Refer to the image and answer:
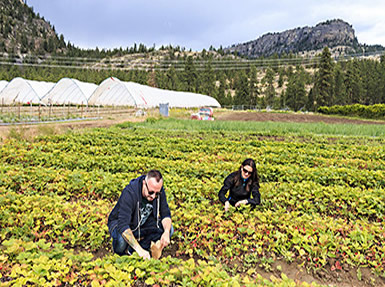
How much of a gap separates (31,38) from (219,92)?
152957 mm

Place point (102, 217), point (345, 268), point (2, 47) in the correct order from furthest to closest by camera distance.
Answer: point (2, 47)
point (102, 217)
point (345, 268)

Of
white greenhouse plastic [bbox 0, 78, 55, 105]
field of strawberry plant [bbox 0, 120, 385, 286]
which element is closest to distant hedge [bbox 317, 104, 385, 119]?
field of strawberry plant [bbox 0, 120, 385, 286]

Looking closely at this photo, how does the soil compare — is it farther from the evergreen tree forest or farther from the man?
the evergreen tree forest

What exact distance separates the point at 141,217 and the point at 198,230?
1.27 metres

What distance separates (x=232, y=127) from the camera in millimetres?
17547

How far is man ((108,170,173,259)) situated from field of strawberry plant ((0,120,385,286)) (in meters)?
0.30

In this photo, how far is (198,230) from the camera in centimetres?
442

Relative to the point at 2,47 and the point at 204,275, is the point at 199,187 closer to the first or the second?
the point at 204,275

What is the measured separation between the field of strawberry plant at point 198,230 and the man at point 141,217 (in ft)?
0.98

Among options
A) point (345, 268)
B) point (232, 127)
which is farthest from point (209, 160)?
point (232, 127)

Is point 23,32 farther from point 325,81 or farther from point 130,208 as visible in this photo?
point 130,208

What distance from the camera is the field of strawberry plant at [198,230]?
2861 mm

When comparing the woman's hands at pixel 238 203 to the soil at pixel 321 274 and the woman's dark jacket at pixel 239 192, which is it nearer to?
the woman's dark jacket at pixel 239 192

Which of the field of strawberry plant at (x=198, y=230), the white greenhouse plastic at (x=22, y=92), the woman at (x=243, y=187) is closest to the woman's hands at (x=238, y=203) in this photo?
the woman at (x=243, y=187)
